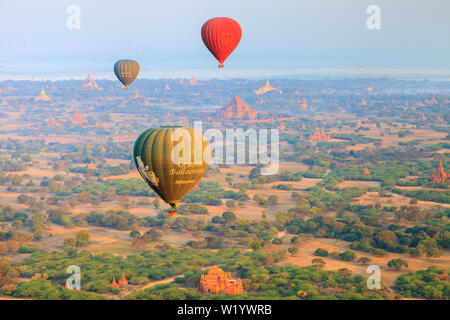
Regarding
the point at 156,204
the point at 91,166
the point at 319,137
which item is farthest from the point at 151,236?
the point at 319,137

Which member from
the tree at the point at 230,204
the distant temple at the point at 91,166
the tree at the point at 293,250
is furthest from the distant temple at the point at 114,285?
the distant temple at the point at 91,166

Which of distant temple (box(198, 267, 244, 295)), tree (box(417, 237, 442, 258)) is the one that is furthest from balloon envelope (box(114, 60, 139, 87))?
distant temple (box(198, 267, 244, 295))

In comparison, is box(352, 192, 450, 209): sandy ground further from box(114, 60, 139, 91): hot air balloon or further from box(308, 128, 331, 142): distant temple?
box(308, 128, 331, 142): distant temple

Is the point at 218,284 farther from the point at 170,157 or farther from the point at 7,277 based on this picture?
the point at 7,277
